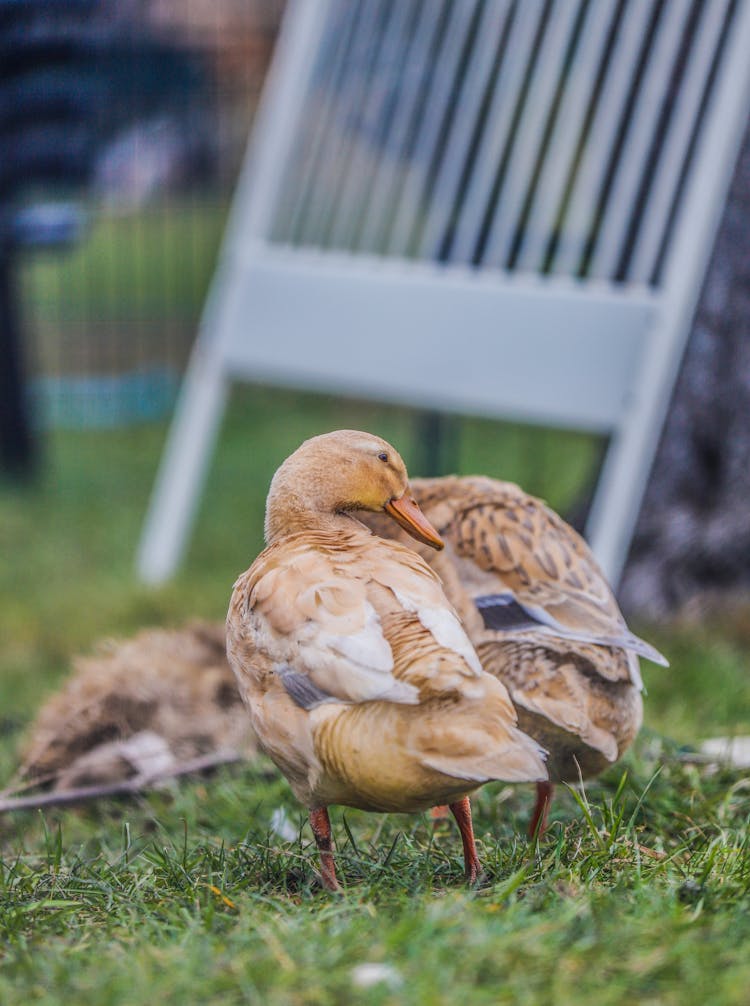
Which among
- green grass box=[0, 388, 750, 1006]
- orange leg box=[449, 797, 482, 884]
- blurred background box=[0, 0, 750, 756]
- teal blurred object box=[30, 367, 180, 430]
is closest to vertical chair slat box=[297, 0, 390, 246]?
blurred background box=[0, 0, 750, 756]

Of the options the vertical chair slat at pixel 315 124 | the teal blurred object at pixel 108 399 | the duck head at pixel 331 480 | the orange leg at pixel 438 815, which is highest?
the vertical chair slat at pixel 315 124

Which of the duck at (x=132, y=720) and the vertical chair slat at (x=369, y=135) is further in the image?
the vertical chair slat at (x=369, y=135)

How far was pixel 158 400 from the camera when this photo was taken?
11.7m

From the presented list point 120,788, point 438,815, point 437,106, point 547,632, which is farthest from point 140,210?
point 547,632

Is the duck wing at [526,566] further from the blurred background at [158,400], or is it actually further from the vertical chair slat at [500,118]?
the vertical chair slat at [500,118]

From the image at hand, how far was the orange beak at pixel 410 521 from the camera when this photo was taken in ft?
9.67

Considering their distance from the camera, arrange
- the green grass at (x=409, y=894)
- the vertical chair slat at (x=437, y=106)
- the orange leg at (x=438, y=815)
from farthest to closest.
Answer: the vertical chair slat at (x=437, y=106) < the orange leg at (x=438, y=815) < the green grass at (x=409, y=894)

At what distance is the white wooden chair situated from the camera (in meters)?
4.60

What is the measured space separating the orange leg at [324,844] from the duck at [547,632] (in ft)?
1.58

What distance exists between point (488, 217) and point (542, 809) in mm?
3157

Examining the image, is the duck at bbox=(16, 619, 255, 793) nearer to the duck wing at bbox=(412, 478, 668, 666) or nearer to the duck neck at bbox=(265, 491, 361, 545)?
the duck wing at bbox=(412, 478, 668, 666)

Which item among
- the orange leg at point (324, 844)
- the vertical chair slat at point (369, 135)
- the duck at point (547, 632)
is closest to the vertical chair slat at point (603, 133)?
the vertical chair slat at point (369, 135)

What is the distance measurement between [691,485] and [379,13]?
2437mm

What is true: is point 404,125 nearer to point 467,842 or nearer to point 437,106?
point 437,106
